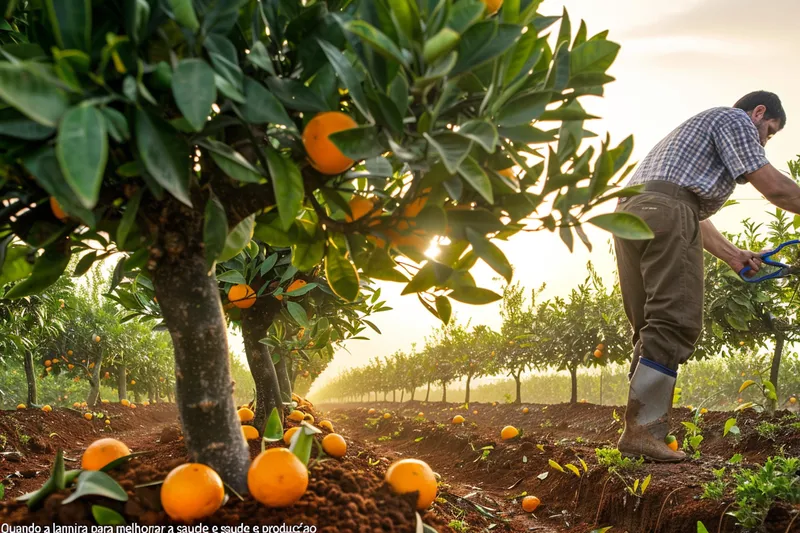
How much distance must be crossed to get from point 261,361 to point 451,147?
243cm

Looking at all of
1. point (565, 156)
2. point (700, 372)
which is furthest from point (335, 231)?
point (700, 372)

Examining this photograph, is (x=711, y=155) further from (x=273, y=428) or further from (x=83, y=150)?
(x=83, y=150)

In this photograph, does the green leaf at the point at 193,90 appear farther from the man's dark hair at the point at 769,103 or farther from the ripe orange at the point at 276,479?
the man's dark hair at the point at 769,103

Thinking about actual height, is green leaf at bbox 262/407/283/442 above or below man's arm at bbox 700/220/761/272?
below

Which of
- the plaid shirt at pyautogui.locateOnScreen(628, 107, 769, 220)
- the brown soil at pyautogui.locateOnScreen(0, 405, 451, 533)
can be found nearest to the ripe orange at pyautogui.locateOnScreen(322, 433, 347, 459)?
the brown soil at pyautogui.locateOnScreen(0, 405, 451, 533)

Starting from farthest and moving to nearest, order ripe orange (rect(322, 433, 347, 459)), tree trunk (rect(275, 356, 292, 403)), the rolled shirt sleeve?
tree trunk (rect(275, 356, 292, 403)) < the rolled shirt sleeve < ripe orange (rect(322, 433, 347, 459))

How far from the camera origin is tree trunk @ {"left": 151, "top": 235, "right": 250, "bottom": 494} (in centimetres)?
132

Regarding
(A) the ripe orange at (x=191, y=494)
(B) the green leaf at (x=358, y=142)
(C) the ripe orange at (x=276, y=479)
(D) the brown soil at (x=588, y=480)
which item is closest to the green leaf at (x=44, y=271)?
(A) the ripe orange at (x=191, y=494)

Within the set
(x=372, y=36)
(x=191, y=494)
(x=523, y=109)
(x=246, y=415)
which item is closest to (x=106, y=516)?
(x=191, y=494)

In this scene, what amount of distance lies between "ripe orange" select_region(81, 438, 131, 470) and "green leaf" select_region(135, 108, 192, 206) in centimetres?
97

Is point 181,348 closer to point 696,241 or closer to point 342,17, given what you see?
point 342,17

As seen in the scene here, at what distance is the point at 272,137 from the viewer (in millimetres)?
1208

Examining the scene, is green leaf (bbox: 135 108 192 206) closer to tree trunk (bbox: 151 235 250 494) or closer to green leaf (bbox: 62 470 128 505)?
tree trunk (bbox: 151 235 250 494)

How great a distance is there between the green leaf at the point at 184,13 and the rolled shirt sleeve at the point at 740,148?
11.1 ft
